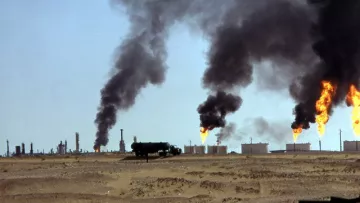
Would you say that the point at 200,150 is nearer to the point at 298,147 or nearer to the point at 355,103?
the point at 298,147

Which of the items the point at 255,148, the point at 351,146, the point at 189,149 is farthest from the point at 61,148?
the point at 351,146

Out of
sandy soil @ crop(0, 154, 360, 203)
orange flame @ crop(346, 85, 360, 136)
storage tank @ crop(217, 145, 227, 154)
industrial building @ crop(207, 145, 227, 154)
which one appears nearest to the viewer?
sandy soil @ crop(0, 154, 360, 203)

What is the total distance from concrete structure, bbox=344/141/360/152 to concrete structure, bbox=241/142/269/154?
53.9 feet

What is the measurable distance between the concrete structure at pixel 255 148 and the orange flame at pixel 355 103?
3104 centimetres

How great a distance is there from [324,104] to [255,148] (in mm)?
28404

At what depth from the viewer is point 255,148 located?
131250 millimetres

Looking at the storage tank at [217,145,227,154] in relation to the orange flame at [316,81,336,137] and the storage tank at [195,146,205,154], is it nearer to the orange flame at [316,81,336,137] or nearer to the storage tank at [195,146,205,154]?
the storage tank at [195,146,205,154]

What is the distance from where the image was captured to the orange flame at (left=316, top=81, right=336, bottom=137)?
103375 mm

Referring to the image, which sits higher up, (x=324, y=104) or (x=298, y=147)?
(x=324, y=104)

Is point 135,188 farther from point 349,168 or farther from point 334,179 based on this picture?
point 349,168

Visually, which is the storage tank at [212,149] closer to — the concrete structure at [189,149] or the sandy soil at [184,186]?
the concrete structure at [189,149]

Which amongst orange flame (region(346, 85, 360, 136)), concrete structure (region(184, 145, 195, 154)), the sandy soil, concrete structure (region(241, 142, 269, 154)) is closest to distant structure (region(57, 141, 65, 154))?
concrete structure (region(184, 145, 195, 154))

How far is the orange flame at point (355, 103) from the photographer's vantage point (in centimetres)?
9969

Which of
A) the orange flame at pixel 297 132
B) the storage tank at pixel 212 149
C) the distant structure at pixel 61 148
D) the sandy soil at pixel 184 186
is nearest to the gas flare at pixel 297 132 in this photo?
the orange flame at pixel 297 132
